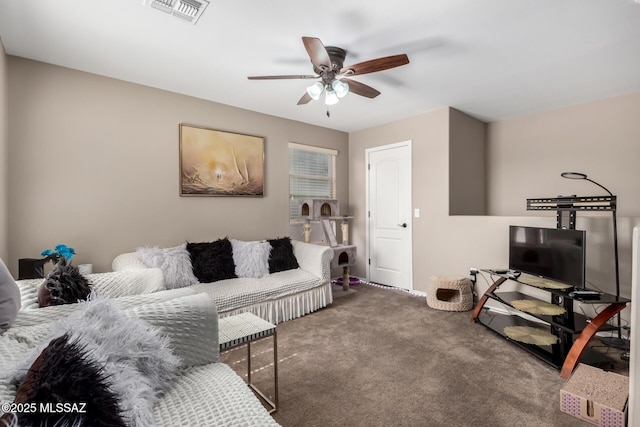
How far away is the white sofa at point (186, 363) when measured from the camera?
3.41 ft

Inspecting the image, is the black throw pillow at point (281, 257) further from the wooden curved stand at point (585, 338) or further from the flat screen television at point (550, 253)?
the wooden curved stand at point (585, 338)

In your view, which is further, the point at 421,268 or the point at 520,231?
the point at 421,268

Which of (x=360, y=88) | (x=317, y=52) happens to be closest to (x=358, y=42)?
(x=360, y=88)

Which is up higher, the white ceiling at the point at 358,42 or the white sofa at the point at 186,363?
the white ceiling at the point at 358,42

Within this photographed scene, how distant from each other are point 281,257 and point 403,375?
192 cm

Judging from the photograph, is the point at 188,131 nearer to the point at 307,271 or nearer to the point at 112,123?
the point at 112,123

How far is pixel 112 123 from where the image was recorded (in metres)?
2.98

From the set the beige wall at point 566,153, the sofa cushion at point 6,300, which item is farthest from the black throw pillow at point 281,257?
the beige wall at point 566,153

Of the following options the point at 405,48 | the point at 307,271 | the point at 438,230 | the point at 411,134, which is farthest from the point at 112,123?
the point at 438,230

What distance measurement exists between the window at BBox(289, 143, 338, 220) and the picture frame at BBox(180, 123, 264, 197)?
0.57 metres

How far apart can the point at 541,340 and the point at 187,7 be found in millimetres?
3609

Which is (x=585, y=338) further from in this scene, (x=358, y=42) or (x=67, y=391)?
(x=67, y=391)

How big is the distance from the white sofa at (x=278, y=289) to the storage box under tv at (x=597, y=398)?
229cm

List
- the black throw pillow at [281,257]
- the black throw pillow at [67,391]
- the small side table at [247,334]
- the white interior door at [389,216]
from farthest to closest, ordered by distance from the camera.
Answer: the white interior door at [389,216] < the black throw pillow at [281,257] < the small side table at [247,334] < the black throw pillow at [67,391]
